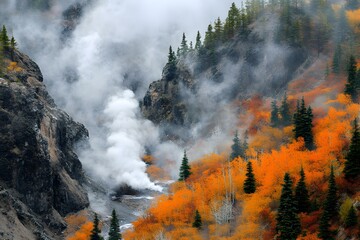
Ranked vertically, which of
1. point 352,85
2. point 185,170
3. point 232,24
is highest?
point 232,24

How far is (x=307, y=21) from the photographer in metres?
149

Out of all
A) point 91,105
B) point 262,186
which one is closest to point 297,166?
point 262,186

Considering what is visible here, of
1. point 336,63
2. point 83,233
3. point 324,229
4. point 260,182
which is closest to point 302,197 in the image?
point 324,229

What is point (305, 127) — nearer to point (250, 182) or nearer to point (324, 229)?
point (250, 182)

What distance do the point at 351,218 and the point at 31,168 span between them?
67.8 metres

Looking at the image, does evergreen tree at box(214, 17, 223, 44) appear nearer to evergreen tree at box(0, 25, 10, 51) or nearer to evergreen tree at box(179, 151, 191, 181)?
evergreen tree at box(179, 151, 191, 181)

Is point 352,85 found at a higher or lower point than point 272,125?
higher

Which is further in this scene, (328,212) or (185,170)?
(185,170)

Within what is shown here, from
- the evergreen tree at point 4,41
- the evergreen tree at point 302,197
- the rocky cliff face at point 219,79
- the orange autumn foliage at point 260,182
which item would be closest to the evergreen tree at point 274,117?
the orange autumn foliage at point 260,182

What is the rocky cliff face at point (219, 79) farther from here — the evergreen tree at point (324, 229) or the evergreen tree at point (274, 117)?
the evergreen tree at point (324, 229)

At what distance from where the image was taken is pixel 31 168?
331 feet

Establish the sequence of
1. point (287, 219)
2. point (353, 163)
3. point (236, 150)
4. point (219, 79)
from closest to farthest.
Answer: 1. point (287, 219)
2. point (353, 163)
3. point (236, 150)
4. point (219, 79)

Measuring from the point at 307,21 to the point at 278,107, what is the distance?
41.5 meters

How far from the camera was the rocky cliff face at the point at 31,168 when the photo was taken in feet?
302
